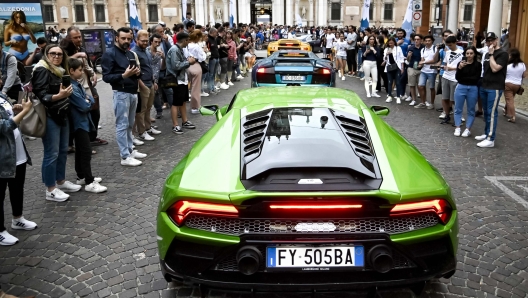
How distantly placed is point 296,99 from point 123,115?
3.74m

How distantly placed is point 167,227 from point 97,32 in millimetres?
21691

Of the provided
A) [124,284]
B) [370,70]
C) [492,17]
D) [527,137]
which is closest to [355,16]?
[492,17]

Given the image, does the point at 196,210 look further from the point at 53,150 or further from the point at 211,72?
the point at 211,72

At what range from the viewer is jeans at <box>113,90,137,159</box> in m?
7.06

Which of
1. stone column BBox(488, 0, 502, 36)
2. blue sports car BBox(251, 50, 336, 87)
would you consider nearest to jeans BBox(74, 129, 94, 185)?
blue sports car BBox(251, 50, 336, 87)

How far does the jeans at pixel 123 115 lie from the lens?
7059 mm

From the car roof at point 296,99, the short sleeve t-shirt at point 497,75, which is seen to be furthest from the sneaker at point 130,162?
the short sleeve t-shirt at point 497,75

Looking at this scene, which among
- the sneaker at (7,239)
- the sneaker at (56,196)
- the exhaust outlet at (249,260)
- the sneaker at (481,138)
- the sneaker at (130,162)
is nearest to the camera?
the exhaust outlet at (249,260)

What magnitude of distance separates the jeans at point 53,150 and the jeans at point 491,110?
22.4ft

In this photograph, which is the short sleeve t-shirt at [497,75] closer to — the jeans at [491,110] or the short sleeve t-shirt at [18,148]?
the jeans at [491,110]

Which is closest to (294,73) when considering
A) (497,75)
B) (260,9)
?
(497,75)

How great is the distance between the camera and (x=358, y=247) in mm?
2846

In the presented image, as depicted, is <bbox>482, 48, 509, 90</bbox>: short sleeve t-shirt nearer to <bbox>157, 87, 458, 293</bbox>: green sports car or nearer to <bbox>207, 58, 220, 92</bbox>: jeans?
<bbox>157, 87, 458, 293</bbox>: green sports car

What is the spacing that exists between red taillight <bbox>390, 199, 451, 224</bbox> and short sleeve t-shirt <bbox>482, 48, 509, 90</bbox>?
6.23 metres
